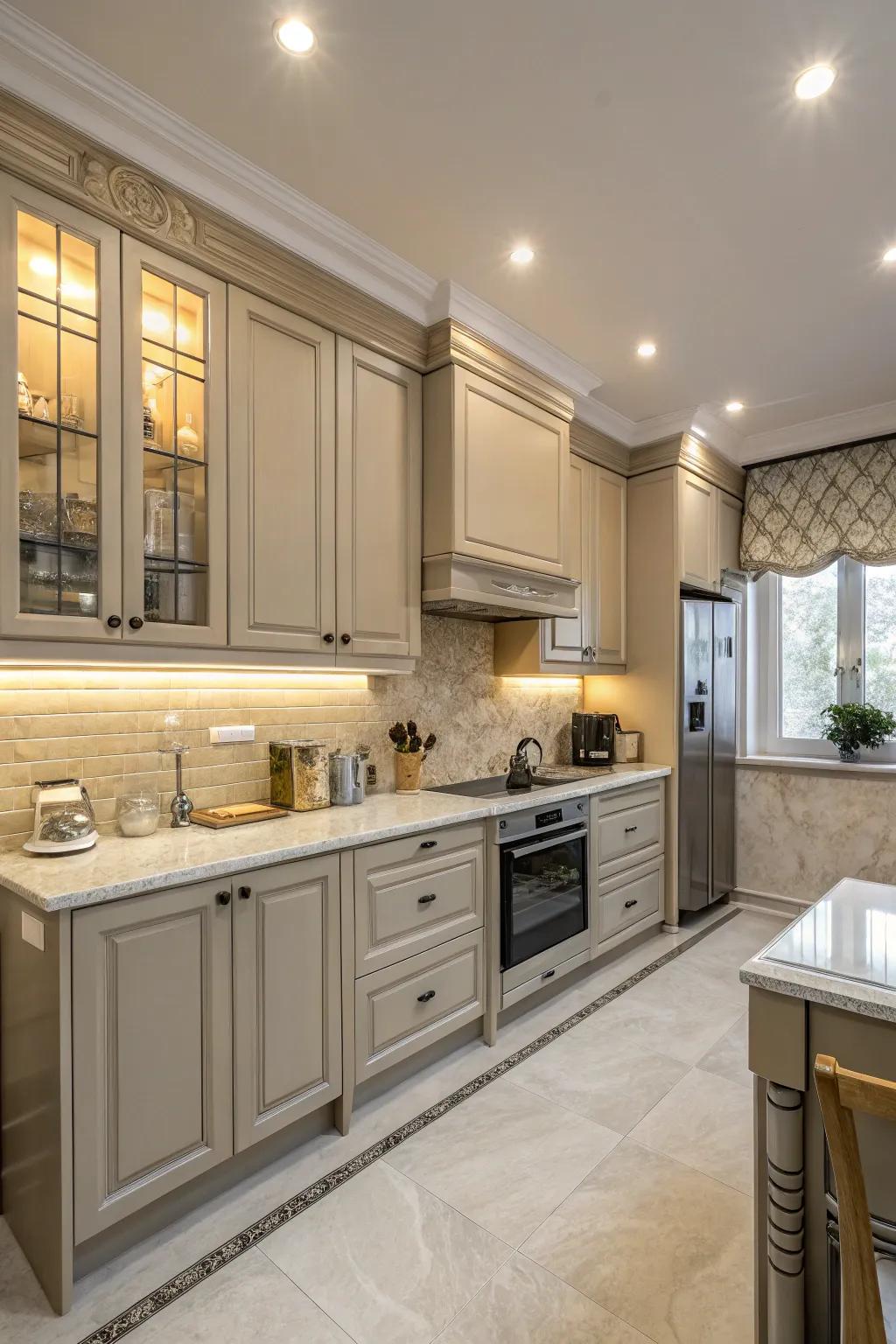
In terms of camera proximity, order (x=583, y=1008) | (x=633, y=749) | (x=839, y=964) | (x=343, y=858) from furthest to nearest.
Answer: (x=633, y=749)
(x=583, y=1008)
(x=343, y=858)
(x=839, y=964)

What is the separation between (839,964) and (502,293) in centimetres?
250

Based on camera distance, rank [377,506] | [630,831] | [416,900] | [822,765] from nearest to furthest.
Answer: [416,900]
[377,506]
[630,831]
[822,765]

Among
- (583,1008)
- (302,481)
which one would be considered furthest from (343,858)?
(583,1008)

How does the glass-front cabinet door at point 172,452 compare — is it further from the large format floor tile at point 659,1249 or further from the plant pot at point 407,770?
the large format floor tile at point 659,1249

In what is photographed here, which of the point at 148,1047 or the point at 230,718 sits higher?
the point at 230,718

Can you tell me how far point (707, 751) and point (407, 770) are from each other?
6.73 ft

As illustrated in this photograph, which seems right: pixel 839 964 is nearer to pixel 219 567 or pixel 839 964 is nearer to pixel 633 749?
pixel 219 567

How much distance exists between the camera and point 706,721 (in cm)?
412

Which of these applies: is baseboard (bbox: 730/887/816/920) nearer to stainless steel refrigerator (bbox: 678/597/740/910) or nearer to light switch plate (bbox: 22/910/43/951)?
stainless steel refrigerator (bbox: 678/597/740/910)

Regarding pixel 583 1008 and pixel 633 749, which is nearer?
pixel 583 1008

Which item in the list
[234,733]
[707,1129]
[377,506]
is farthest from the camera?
[377,506]

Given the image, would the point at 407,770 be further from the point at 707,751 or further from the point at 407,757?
the point at 707,751

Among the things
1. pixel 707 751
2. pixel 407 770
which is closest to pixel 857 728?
pixel 707 751

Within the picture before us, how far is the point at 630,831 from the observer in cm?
358
